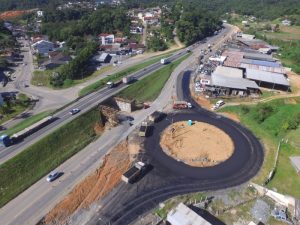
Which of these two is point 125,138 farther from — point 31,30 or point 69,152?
point 31,30

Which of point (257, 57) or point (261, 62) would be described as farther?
point (257, 57)

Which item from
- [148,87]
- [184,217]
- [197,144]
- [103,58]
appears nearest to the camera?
[184,217]

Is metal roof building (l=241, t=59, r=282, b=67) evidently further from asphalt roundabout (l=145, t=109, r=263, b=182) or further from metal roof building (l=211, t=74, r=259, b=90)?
asphalt roundabout (l=145, t=109, r=263, b=182)

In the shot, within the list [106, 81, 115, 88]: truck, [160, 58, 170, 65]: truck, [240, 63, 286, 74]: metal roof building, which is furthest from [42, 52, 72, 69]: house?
[240, 63, 286, 74]: metal roof building

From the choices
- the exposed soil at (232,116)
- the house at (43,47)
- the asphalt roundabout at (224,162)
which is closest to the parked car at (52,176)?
the asphalt roundabout at (224,162)

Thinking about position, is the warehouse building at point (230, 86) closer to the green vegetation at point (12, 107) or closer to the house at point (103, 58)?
the house at point (103, 58)

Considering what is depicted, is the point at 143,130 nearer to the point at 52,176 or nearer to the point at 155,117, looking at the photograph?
the point at 155,117

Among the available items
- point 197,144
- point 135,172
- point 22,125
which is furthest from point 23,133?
point 197,144
